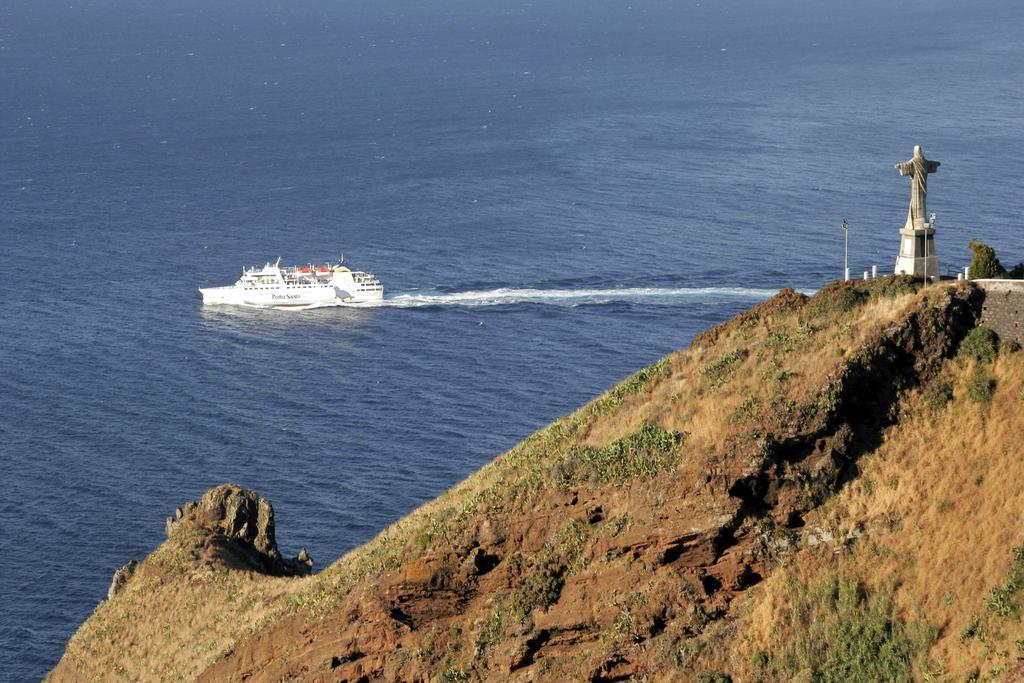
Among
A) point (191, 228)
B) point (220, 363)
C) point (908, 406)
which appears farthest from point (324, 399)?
point (908, 406)

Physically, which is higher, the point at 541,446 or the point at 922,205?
the point at 922,205

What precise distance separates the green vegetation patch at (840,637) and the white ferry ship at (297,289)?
106m

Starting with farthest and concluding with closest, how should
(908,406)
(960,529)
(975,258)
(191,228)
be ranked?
1. (191,228)
2. (975,258)
3. (908,406)
4. (960,529)

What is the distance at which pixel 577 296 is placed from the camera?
127500 millimetres

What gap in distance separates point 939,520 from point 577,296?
332 ft

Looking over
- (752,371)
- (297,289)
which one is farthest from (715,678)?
(297,289)

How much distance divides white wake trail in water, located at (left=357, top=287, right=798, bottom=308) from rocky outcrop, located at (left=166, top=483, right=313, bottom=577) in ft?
235

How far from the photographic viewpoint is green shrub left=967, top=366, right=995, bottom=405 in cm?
2777

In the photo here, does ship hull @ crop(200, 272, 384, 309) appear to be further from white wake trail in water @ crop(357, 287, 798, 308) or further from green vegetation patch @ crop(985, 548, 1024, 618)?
green vegetation patch @ crop(985, 548, 1024, 618)

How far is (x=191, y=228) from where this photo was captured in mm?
158000

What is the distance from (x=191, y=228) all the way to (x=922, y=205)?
5228 inches

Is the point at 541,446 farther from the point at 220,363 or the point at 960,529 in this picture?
the point at 220,363

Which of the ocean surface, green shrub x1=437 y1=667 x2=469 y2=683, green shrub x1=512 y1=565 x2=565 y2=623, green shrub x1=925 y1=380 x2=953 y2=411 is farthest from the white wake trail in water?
green shrub x1=925 y1=380 x2=953 y2=411

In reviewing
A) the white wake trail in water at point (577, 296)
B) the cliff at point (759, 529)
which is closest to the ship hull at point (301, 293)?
the white wake trail in water at point (577, 296)
